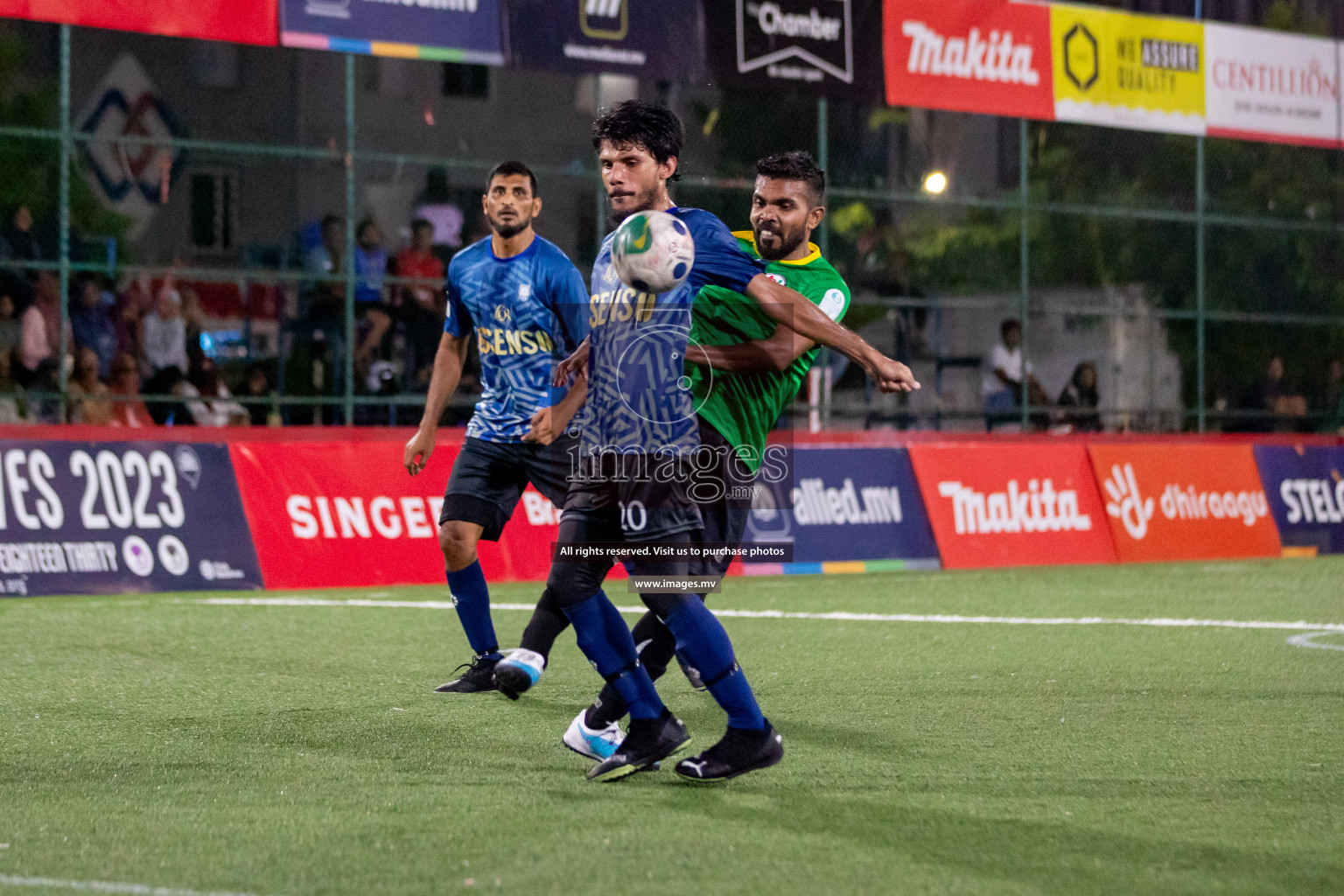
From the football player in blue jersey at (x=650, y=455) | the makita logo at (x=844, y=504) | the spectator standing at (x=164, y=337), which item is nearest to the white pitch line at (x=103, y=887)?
the football player in blue jersey at (x=650, y=455)

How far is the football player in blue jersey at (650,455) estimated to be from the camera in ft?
16.5

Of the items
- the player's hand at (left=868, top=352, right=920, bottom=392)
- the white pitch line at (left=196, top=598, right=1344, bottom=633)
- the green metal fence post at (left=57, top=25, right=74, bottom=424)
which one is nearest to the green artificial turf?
the white pitch line at (left=196, top=598, right=1344, bottom=633)

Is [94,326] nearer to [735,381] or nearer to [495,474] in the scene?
[495,474]

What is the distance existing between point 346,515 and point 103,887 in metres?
8.93

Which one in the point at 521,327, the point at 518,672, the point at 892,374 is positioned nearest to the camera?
the point at 892,374

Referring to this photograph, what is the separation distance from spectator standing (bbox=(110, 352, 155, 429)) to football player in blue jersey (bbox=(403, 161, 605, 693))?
276 inches

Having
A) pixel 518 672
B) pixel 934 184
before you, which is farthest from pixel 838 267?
pixel 518 672

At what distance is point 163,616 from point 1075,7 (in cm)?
1174

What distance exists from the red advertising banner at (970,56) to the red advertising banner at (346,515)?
20.3 feet

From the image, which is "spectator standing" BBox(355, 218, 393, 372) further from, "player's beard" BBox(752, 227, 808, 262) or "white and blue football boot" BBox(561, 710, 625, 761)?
"white and blue football boot" BBox(561, 710, 625, 761)

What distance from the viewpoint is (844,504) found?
47.1 feet

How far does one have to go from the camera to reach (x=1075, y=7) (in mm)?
17203

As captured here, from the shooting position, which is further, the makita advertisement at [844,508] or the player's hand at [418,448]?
the makita advertisement at [844,508]

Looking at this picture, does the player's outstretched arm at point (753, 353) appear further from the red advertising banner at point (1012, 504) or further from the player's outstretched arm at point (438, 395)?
the red advertising banner at point (1012, 504)
